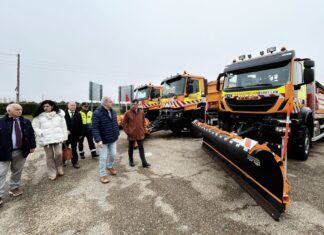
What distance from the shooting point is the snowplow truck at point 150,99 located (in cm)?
1033

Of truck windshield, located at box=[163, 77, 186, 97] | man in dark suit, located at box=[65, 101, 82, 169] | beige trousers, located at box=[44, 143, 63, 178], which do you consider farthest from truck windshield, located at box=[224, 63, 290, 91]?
beige trousers, located at box=[44, 143, 63, 178]

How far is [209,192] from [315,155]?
14.7 ft

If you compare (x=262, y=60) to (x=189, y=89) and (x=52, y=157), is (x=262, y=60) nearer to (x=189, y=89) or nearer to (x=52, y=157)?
(x=189, y=89)

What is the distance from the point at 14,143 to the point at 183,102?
5.74 m

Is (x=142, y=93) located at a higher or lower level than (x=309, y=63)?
higher

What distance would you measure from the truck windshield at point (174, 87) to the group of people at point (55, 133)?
364cm

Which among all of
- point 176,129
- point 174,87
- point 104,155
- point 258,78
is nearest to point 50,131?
point 104,155

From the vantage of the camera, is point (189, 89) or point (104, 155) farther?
point (189, 89)

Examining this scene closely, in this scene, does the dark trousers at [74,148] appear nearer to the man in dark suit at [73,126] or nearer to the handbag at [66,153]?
the man in dark suit at [73,126]

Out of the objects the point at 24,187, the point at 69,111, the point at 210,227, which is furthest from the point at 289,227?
the point at 69,111

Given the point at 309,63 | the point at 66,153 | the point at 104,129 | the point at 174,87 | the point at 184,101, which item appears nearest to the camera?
the point at 104,129

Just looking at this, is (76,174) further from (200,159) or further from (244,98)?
(244,98)

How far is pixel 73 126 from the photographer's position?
470 cm

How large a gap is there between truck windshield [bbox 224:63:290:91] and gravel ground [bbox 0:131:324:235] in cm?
209
